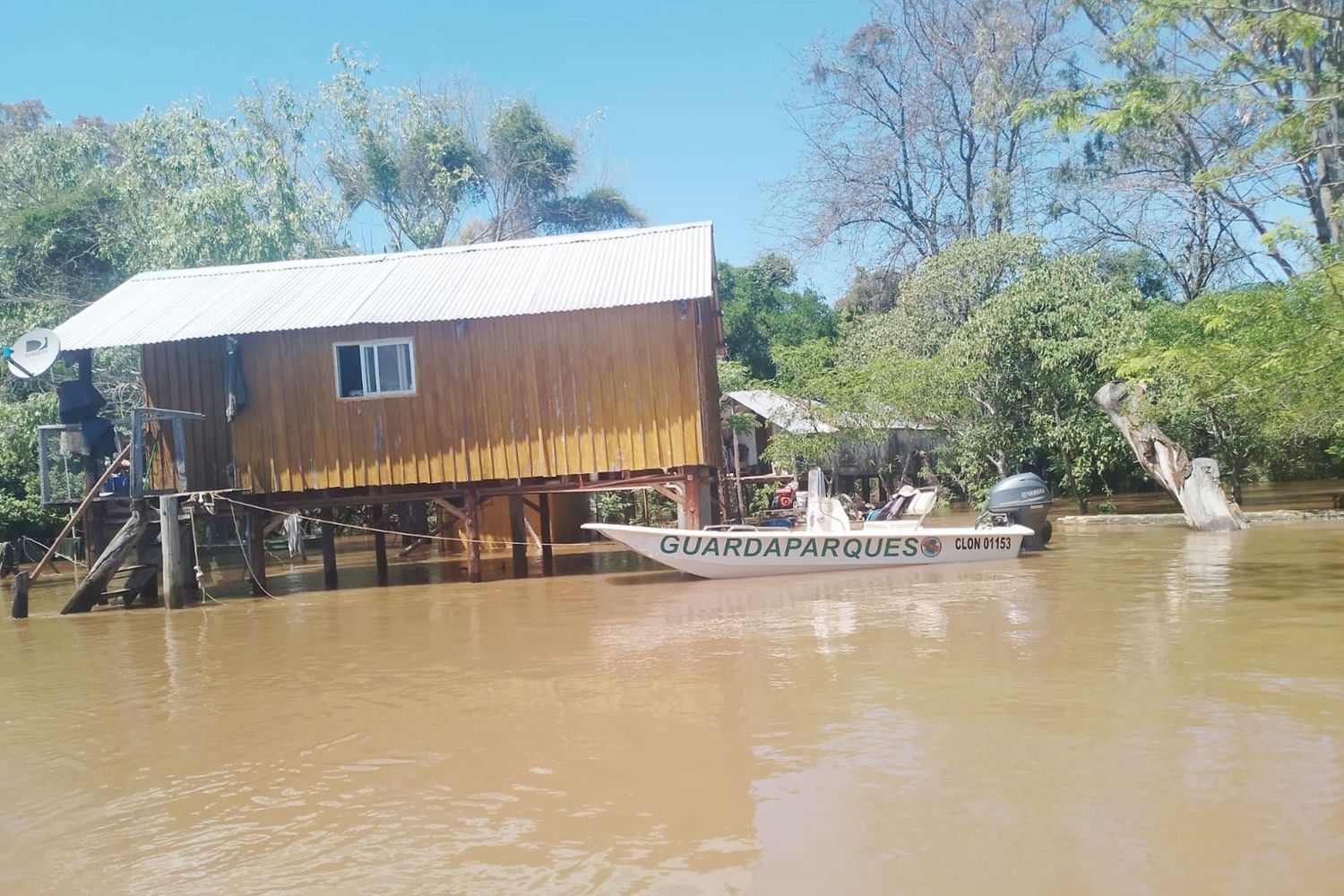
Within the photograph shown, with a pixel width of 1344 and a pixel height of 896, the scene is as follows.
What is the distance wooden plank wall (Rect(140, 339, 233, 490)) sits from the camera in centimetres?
1525

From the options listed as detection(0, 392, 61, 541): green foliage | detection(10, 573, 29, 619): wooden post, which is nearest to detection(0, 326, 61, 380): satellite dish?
detection(10, 573, 29, 619): wooden post

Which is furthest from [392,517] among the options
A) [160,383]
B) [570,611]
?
[570,611]

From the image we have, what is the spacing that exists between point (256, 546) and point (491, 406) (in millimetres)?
4263

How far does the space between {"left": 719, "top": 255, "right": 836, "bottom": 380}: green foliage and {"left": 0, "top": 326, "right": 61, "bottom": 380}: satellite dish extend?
2359 cm

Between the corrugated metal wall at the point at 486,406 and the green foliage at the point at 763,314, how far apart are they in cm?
2004

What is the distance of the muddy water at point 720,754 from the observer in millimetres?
4227

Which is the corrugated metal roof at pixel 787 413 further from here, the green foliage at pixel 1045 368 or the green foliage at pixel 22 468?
the green foliage at pixel 22 468

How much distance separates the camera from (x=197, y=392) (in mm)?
15297

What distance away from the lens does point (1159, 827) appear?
4301 mm

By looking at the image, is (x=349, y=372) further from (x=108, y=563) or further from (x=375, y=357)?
(x=108, y=563)

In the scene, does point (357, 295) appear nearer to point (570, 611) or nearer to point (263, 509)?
point (263, 509)

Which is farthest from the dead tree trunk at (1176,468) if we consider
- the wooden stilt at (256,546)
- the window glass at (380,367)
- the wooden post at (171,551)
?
the wooden post at (171,551)

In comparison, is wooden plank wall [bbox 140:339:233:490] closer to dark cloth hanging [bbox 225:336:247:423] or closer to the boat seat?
dark cloth hanging [bbox 225:336:247:423]

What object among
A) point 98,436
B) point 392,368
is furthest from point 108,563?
point 392,368
